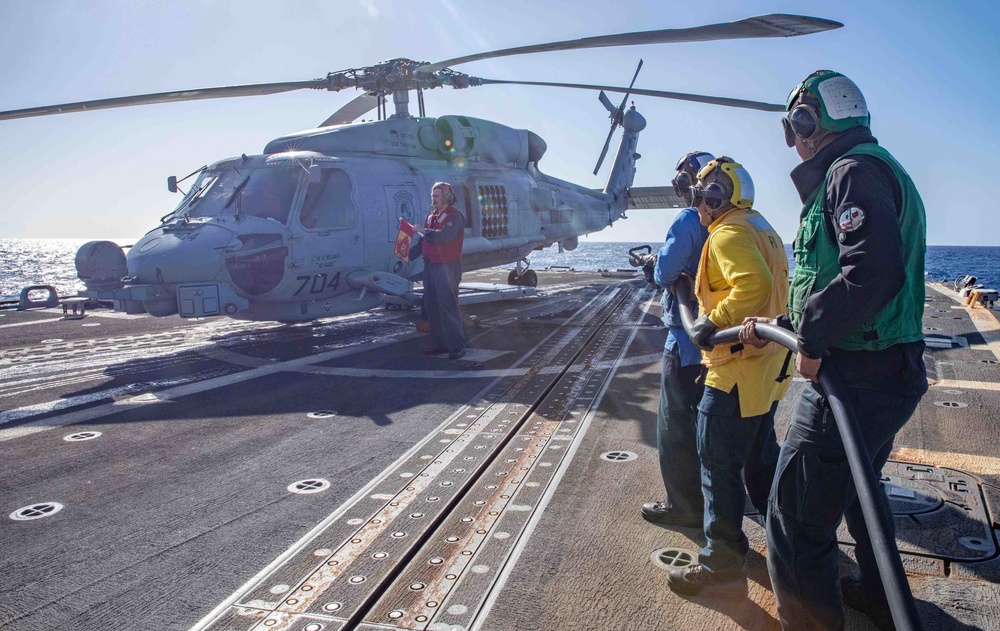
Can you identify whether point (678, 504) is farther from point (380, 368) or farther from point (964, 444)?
point (380, 368)

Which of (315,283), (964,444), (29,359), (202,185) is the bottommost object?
(964,444)

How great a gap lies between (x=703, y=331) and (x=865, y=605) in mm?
1314

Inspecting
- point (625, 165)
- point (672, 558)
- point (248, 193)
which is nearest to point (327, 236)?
point (248, 193)

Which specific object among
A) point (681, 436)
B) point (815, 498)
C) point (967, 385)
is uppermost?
point (815, 498)

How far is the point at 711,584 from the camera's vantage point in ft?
9.52

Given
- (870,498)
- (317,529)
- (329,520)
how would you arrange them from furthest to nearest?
1. (329,520)
2. (317,529)
3. (870,498)

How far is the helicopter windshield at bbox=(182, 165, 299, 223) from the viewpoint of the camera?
9.24 m

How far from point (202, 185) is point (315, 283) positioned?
2130mm

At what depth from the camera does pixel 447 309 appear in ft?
27.2

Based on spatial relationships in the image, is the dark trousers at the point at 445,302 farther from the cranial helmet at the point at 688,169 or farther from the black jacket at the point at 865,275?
the black jacket at the point at 865,275

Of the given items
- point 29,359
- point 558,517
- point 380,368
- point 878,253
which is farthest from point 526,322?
point 878,253

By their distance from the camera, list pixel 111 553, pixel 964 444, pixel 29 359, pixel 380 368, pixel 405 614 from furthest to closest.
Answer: pixel 29 359, pixel 380 368, pixel 964 444, pixel 111 553, pixel 405 614

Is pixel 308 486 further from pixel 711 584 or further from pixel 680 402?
pixel 711 584

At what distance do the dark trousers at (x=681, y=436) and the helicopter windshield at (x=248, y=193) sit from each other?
7108mm
